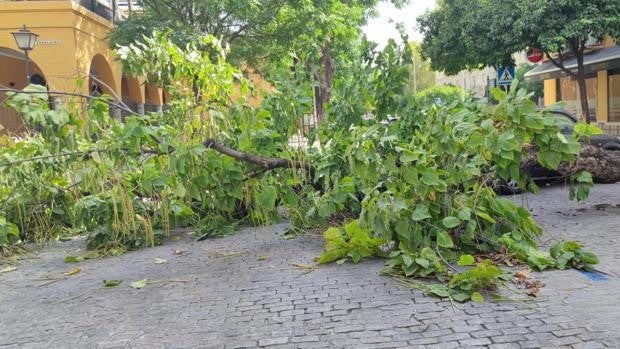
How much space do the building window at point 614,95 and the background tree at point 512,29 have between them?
4.41 meters

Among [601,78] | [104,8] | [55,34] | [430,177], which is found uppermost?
[104,8]

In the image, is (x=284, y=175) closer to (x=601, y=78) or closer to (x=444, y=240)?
(x=444, y=240)

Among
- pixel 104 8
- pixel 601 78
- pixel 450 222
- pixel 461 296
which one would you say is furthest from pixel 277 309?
pixel 601 78

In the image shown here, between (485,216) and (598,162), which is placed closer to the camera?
(485,216)

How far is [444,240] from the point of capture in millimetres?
4820

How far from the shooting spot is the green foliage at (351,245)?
211 inches

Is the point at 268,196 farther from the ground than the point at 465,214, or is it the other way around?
the point at 268,196

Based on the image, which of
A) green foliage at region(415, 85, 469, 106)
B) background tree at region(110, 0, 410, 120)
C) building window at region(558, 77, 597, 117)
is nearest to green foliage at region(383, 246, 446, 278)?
green foliage at region(415, 85, 469, 106)

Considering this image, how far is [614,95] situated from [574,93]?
407 centimetres

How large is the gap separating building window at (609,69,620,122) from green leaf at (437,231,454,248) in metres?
19.7

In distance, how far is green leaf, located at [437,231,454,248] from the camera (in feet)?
15.7

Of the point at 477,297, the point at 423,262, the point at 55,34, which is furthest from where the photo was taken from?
the point at 55,34

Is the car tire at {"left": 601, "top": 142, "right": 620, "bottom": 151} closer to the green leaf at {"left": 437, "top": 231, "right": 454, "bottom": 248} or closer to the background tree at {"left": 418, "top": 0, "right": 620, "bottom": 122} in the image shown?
the background tree at {"left": 418, "top": 0, "right": 620, "bottom": 122}

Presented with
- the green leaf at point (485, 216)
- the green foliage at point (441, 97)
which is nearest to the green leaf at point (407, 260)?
the green leaf at point (485, 216)
